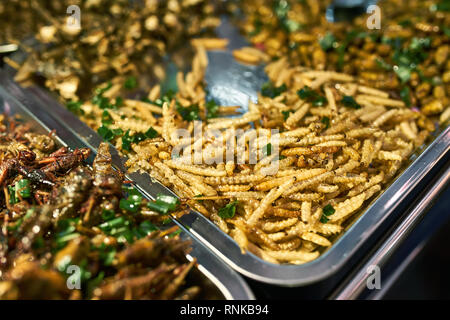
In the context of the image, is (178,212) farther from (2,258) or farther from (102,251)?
(2,258)

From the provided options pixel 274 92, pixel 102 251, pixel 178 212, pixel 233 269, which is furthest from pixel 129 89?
pixel 233 269

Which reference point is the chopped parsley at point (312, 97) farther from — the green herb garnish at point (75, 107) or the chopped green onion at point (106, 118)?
the green herb garnish at point (75, 107)

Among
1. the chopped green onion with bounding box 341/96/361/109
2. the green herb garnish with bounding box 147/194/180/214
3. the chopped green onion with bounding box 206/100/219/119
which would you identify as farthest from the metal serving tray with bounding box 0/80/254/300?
the chopped green onion with bounding box 341/96/361/109

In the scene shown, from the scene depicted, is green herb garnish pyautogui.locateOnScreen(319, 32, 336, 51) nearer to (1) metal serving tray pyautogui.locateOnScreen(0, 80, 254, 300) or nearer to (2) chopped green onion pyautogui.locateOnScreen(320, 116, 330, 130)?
(2) chopped green onion pyautogui.locateOnScreen(320, 116, 330, 130)

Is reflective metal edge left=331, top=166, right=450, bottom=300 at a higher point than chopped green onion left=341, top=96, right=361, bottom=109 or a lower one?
lower

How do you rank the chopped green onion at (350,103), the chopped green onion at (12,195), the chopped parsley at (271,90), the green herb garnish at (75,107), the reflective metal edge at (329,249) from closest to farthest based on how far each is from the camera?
the reflective metal edge at (329,249)
the chopped green onion at (12,195)
the chopped green onion at (350,103)
the green herb garnish at (75,107)
the chopped parsley at (271,90)

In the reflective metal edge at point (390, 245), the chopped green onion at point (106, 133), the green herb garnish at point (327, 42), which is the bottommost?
the reflective metal edge at point (390, 245)

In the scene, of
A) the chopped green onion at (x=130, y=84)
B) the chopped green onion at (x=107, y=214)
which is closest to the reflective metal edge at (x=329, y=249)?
the chopped green onion at (x=107, y=214)
